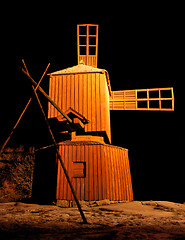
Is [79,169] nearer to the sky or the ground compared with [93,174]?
nearer to the sky

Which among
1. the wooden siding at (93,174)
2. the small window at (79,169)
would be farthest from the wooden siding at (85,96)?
the small window at (79,169)

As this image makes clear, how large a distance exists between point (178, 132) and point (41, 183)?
45.6ft

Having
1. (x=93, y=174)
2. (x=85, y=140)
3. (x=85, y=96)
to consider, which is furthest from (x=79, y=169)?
(x=85, y=96)

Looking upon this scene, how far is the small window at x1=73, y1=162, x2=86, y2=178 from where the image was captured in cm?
1220

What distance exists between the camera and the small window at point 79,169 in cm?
1220

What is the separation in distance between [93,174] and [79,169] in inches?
32.4

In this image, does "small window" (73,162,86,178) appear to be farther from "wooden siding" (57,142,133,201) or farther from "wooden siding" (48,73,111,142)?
"wooden siding" (48,73,111,142)

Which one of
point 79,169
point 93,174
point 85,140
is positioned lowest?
point 93,174

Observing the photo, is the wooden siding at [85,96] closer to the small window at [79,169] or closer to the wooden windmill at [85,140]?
the wooden windmill at [85,140]

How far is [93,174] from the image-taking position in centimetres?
1205

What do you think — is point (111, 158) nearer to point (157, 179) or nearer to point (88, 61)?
point (88, 61)

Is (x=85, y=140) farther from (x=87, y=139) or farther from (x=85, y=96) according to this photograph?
(x=85, y=96)

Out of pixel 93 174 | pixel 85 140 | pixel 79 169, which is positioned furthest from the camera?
pixel 85 140

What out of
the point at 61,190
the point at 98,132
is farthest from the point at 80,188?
the point at 98,132
